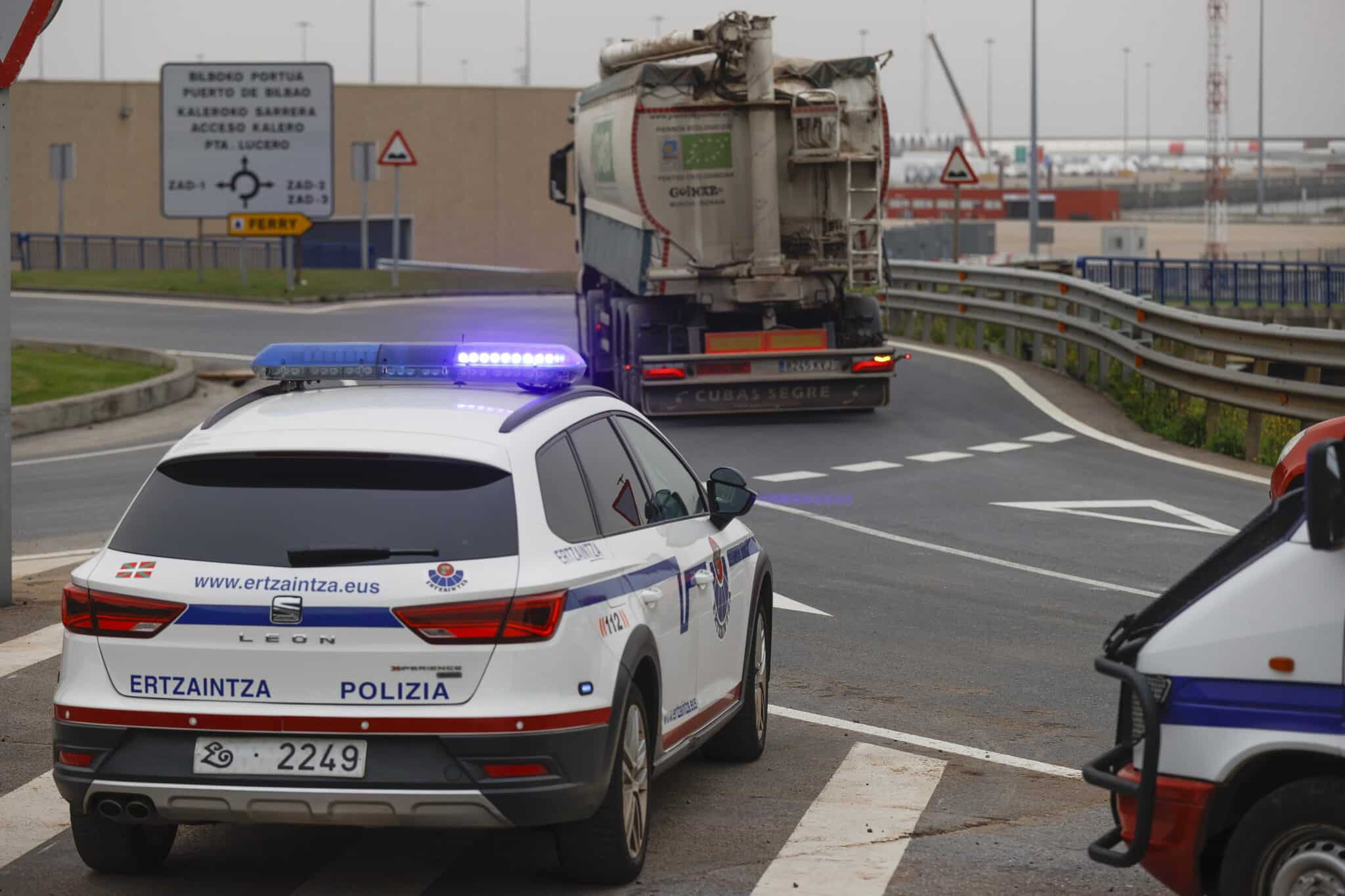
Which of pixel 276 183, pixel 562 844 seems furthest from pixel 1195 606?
pixel 276 183

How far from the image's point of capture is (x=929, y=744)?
8.16 meters

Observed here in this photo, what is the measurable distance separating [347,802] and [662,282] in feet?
52.4

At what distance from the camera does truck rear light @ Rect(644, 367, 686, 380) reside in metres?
20.8

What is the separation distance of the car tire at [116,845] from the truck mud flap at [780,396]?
14.8 metres

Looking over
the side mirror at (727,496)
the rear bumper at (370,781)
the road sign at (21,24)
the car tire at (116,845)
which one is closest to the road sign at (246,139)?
the road sign at (21,24)

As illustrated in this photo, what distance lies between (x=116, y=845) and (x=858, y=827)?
239cm

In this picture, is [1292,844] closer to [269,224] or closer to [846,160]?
[846,160]

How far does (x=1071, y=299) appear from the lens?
25.0m

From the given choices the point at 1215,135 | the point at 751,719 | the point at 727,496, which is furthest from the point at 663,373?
the point at 1215,135

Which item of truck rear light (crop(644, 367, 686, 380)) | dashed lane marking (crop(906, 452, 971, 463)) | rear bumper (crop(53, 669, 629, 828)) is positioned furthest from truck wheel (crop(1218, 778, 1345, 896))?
truck rear light (crop(644, 367, 686, 380))

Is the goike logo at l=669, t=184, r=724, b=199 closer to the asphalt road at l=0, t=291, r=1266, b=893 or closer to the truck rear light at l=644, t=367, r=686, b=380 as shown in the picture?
the truck rear light at l=644, t=367, r=686, b=380

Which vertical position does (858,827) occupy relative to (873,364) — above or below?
below

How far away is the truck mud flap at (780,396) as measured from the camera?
21.0 meters

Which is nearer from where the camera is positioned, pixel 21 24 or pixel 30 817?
pixel 30 817
